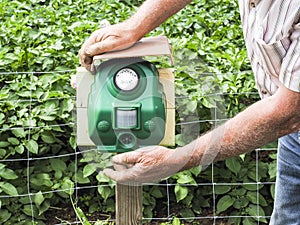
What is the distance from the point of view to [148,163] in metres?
2.36

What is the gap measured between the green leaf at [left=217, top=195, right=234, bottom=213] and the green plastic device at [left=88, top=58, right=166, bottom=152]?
2.00 m

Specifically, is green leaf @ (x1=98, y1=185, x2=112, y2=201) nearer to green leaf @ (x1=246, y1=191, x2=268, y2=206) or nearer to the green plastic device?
green leaf @ (x1=246, y1=191, x2=268, y2=206)

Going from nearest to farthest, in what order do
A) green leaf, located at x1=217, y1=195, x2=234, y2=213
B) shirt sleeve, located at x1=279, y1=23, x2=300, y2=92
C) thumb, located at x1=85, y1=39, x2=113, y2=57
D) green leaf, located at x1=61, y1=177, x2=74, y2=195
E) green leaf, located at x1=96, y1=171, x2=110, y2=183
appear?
shirt sleeve, located at x1=279, y1=23, x2=300, y2=92 < thumb, located at x1=85, y1=39, x2=113, y2=57 < green leaf, located at x1=96, y1=171, x2=110, y2=183 < green leaf, located at x1=61, y1=177, x2=74, y2=195 < green leaf, located at x1=217, y1=195, x2=234, y2=213

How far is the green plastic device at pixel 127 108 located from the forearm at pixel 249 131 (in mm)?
141

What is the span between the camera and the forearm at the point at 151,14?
2.61 m

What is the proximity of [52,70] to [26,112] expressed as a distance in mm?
392

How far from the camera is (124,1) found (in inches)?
241

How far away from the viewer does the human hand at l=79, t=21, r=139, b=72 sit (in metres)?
2.49

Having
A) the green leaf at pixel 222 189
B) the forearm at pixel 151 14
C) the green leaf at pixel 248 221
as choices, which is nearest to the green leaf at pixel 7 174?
the green leaf at pixel 222 189

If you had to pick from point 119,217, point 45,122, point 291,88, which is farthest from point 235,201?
point 291,88

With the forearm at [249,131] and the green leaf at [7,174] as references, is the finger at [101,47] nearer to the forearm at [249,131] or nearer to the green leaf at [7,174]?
the forearm at [249,131]

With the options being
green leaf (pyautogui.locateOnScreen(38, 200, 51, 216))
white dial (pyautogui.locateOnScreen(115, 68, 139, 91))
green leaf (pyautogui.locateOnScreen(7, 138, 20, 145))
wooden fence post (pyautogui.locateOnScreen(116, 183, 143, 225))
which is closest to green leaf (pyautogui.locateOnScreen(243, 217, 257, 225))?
green leaf (pyautogui.locateOnScreen(38, 200, 51, 216))

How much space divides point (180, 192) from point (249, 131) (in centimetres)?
196

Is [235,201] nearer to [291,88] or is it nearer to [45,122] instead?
[45,122]
